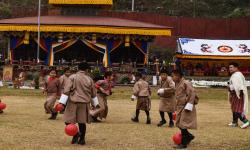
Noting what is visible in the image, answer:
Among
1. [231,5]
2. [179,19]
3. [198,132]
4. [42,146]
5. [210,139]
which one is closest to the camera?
[42,146]

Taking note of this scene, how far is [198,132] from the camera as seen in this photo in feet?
43.4

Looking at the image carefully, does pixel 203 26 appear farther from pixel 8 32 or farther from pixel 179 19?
pixel 8 32

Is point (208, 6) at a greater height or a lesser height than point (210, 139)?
greater

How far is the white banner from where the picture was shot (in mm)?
38688

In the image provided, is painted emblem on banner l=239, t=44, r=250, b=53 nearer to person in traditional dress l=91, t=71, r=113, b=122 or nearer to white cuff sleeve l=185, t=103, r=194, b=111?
person in traditional dress l=91, t=71, r=113, b=122

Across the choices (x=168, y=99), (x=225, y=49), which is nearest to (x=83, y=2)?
(x=225, y=49)

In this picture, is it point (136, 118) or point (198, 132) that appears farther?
point (136, 118)

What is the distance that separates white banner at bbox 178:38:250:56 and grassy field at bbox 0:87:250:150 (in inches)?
769

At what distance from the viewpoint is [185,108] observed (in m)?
10.8

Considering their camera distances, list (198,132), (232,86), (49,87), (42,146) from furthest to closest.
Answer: (49,87)
(232,86)
(198,132)
(42,146)

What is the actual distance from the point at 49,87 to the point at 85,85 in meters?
5.31

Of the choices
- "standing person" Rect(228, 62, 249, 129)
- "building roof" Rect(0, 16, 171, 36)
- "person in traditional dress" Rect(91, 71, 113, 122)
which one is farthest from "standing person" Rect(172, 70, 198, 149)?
"building roof" Rect(0, 16, 171, 36)

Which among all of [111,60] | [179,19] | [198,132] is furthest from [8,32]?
[198,132]

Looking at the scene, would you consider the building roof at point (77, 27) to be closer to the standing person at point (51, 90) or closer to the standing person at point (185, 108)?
the standing person at point (51, 90)
